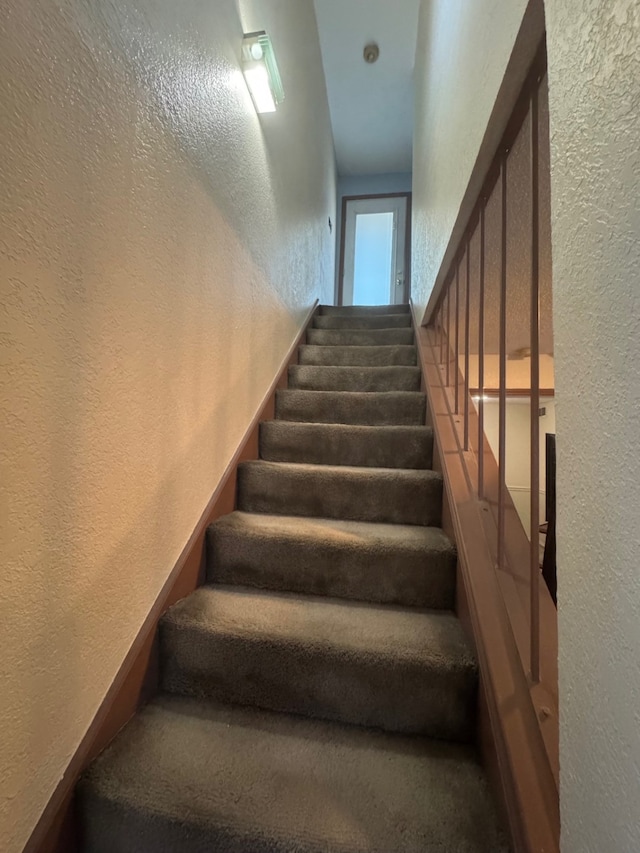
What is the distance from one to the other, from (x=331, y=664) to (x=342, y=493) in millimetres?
610

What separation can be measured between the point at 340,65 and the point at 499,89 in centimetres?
339

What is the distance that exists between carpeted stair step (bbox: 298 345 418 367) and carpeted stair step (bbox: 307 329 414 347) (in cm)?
19

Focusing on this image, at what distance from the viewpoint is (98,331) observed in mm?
772

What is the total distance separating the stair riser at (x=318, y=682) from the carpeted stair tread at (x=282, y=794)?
4cm

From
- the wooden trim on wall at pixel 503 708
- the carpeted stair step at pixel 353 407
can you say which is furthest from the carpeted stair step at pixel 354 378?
the wooden trim on wall at pixel 503 708

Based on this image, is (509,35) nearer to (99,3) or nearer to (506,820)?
(99,3)

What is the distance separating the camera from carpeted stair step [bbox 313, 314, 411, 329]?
2.82 meters

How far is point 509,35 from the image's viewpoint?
767mm

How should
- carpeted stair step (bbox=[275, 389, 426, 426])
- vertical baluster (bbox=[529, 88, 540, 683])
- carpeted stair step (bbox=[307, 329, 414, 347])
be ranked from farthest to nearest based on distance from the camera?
carpeted stair step (bbox=[307, 329, 414, 347])
carpeted stair step (bbox=[275, 389, 426, 426])
vertical baluster (bbox=[529, 88, 540, 683])

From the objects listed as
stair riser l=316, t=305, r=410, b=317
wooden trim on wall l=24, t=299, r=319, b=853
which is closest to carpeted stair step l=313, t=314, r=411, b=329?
stair riser l=316, t=305, r=410, b=317

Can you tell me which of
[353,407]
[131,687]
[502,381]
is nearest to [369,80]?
[353,407]

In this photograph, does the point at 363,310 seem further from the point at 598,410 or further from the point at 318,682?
the point at 598,410

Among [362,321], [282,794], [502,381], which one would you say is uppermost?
[362,321]

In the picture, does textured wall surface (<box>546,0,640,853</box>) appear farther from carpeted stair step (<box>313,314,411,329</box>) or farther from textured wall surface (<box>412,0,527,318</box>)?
carpeted stair step (<box>313,314,411,329</box>)
